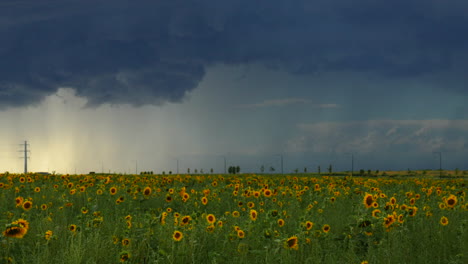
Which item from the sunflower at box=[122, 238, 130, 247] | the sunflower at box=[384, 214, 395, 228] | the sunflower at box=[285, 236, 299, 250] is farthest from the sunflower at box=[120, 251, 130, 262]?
the sunflower at box=[384, 214, 395, 228]

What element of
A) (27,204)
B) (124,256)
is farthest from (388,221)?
(27,204)

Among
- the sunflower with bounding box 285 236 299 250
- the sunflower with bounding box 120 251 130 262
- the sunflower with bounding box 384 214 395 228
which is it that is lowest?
the sunflower with bounding box 120 251 130 262

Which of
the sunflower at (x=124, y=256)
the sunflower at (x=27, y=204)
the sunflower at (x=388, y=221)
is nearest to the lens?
the sunflower at (x=124, y=256)

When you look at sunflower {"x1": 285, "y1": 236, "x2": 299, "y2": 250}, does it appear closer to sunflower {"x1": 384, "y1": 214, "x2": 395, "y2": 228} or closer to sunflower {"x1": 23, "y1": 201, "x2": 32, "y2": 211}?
sunflower {"x1": 384, "y1": 214, "x2": 395, "y2": 228}

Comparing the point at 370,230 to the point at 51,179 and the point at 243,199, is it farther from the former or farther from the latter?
the point at 51,179

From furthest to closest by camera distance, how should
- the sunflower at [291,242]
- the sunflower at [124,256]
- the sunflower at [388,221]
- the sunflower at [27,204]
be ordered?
the sunflower at [27,204] < the sunflower at [388,221] < the sunflower at [291,242] < the sunflower at [124,256]

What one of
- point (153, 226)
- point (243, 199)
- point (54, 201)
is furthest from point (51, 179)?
point (153, 226)

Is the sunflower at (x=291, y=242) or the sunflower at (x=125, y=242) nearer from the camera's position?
the sunflower at (x=291, y=242)

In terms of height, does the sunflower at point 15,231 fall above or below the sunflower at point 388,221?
above

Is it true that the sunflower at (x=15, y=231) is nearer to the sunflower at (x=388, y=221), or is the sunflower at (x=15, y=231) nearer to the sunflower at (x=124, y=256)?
the sunflower at (x=124, y=256)

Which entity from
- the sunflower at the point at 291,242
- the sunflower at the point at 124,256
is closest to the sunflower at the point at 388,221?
the sunflower at the point at 291,242

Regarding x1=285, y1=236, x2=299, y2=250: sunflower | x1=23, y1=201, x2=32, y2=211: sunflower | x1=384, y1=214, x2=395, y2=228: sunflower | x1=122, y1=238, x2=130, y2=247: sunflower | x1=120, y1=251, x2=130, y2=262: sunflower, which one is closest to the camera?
x1=120, y1=251, x2=130, y2=262: sunflower

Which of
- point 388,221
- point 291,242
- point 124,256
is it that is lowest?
point 124,256

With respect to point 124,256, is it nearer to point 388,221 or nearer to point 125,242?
point 125,242
